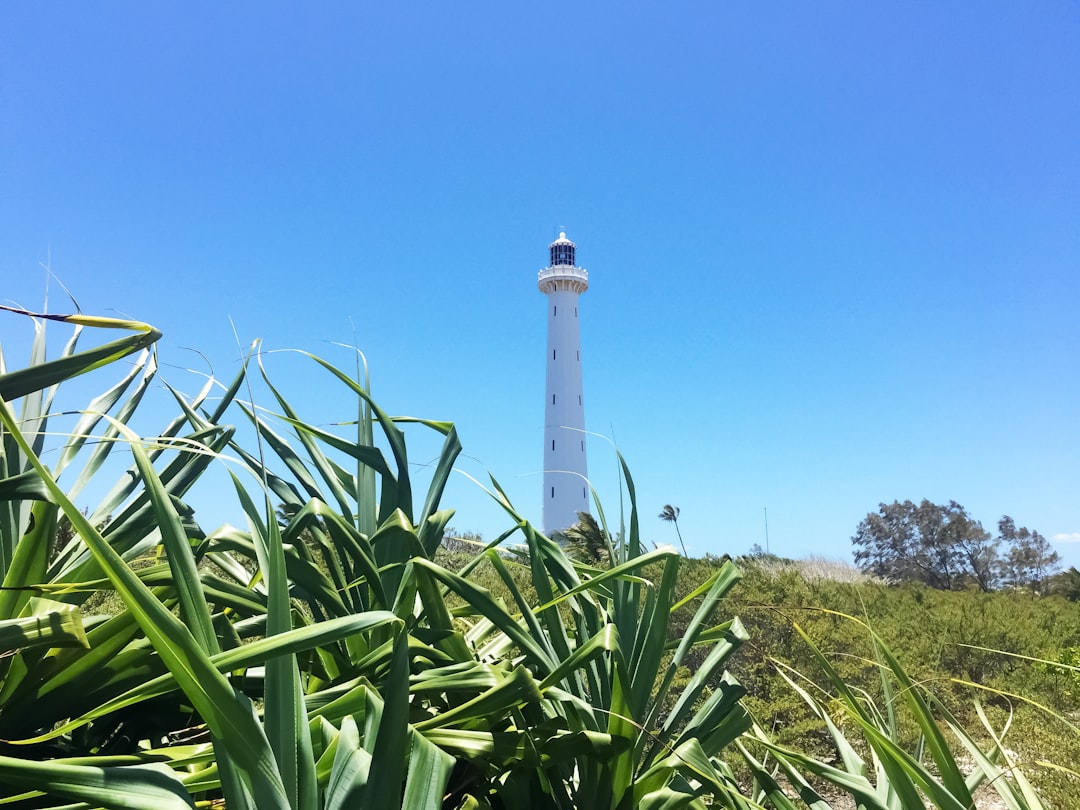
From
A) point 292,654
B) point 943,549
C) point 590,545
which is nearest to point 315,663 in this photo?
point 292,654

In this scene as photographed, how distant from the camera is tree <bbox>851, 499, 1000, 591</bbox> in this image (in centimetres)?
2677

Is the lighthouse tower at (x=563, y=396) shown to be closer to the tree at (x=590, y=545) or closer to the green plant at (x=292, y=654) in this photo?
the tree at (x=590, y=545)

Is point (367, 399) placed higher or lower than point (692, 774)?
higher

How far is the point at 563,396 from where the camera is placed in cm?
3441

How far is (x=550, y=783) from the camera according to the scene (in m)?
1.17

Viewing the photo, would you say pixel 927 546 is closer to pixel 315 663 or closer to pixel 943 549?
pixel 943 549

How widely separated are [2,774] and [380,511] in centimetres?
78

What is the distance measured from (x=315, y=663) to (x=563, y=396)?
33.2 m

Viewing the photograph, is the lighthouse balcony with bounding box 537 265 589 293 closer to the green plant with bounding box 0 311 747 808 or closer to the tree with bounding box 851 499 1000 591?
the tree with bounding box 851 499 1000 591

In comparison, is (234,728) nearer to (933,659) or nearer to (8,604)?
(8,604)

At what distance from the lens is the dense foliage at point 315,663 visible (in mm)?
733

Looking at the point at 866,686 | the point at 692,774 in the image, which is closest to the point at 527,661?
the point at 692,774

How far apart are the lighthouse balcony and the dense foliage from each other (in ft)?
117

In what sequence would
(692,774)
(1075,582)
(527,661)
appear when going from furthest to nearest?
(1075,582)
(527,661)
(692,774)
